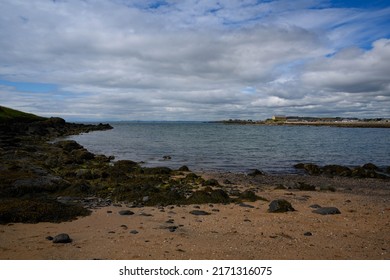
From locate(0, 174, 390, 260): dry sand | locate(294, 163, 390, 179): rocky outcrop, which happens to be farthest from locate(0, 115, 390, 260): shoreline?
locate(294, 163, 390, 179): rocky outcrop

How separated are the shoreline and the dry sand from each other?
0.03m

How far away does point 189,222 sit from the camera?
11242 mm

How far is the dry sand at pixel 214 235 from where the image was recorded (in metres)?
8.12

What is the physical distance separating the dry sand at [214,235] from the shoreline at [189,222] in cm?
3

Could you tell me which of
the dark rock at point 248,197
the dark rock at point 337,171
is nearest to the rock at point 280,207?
the dark rock at point 248,197

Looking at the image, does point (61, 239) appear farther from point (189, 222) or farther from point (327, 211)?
point (327, 211)

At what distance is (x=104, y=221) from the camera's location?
11.2 meters

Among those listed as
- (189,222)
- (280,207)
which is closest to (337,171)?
(280,207)

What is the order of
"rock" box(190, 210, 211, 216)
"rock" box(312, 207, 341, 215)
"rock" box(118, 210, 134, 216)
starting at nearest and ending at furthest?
"rock" box(118, 210, 134, 216), "rock" box(190, 210, 211, 216), "rock" box(312, 207, 341, 215)

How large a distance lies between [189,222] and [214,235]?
70.5 inches

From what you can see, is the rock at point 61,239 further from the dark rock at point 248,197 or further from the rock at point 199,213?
the dark rock at point 248,197

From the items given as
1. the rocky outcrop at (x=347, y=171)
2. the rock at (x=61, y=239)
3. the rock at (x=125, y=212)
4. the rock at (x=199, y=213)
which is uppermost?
the rock at (x=61, y=239)

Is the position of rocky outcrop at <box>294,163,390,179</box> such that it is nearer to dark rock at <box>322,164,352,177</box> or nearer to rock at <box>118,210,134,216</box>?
dark rock at <box>322,164,352,177</box>

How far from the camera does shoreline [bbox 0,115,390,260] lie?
27.2 feet
